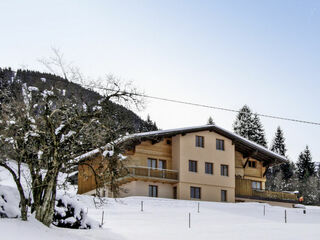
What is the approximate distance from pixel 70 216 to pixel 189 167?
21.8 meters

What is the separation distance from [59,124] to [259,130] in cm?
6722

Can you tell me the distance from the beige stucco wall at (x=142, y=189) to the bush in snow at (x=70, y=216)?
16783 mm

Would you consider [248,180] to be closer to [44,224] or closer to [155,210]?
[155,210]

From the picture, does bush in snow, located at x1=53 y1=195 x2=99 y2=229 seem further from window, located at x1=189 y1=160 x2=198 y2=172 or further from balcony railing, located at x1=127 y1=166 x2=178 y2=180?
window, located at x1=189 y1=160 x2=198 y2=172

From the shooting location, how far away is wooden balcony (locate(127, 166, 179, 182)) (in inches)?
1611

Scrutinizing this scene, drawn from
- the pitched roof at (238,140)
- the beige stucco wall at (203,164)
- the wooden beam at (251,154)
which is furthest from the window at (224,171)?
the wooden beam at (251,154)

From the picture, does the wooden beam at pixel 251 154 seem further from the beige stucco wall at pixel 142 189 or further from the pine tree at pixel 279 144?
the pine tree at pixel 279 144

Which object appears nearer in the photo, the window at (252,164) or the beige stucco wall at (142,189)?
the beige stucco wall at (142,189)

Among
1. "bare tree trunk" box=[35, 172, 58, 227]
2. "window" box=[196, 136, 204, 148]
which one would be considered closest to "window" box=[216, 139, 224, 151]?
"window" box=[196, 136, 204, 148]

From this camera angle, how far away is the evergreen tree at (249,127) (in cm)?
8319

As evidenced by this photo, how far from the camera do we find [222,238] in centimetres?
2283

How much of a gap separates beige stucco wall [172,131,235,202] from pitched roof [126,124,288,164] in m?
0.57

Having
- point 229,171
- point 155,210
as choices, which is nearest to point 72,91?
point 155,210

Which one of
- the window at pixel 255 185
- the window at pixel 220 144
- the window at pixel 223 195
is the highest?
the window at pixel 220 144
